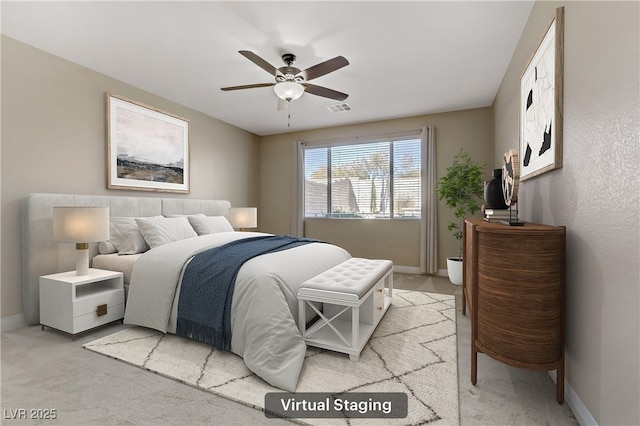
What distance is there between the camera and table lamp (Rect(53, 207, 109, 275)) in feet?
8.46

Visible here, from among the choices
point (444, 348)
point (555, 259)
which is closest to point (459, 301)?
point (444, 348)

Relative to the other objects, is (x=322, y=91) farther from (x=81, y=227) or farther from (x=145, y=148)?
(x=81, y=227)

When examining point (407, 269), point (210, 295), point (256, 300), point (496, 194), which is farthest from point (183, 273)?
point (407, 269)

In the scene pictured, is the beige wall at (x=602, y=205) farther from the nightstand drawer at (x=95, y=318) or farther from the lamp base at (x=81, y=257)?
the lamp base at (x=81, y=257)

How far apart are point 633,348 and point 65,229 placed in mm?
3699

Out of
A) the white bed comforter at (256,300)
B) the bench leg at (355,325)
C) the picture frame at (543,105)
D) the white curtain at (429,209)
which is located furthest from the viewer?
the white curtain at (429,209)

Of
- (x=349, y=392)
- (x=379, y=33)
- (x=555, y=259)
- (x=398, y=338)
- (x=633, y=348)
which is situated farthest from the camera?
(x=379, y=33)

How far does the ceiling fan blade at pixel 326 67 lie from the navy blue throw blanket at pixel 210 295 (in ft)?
5.44

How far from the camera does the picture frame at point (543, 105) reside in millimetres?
1777

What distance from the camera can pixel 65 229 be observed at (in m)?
2.58

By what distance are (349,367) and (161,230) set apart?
244 centimetres

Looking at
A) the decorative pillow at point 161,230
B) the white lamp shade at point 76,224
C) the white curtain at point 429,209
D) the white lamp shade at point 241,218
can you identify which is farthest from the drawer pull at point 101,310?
the white curtain at point 429,209

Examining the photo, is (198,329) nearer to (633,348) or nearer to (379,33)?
(633,348)

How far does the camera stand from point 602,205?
1.36 m
